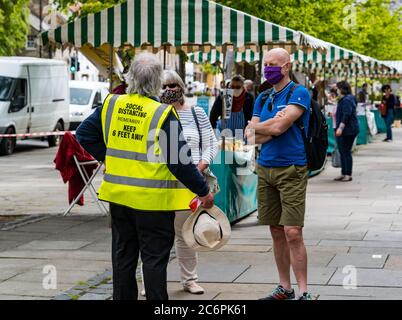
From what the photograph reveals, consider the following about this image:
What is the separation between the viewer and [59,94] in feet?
94.7

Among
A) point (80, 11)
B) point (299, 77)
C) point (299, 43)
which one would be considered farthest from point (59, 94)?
point (299, 43)

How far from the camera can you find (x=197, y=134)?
787 cm

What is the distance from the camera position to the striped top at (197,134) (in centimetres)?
782

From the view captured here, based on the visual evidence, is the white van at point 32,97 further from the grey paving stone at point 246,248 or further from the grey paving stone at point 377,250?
the grey paving stone at point 377,250

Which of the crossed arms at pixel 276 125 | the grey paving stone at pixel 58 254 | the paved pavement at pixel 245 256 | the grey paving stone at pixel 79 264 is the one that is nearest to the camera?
the crossed arms at pixel 276 125

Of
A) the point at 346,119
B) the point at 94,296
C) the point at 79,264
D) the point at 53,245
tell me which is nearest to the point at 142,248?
the point at 94,296

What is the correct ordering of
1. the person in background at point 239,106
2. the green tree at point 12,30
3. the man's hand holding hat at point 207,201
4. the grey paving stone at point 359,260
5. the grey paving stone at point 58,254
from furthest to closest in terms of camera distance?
the green tree at point 12,30 → the person in background at point 239,106 → the grey paving stone at point 58,254 → the grey paving stone at point 359,260 → the man's hand holding hat at point 207,201

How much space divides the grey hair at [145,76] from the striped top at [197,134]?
1.84 metres

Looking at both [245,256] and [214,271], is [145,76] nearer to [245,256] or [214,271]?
[214,271]

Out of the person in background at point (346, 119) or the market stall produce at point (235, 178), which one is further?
the person in background at point (346, 119)

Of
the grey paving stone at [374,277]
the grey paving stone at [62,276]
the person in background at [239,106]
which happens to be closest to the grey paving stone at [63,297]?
the grey paving stone at [62,276]

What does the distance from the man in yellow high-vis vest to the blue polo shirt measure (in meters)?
1.19

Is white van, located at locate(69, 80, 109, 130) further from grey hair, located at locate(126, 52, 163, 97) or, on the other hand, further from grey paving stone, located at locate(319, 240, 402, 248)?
grey hair, located at locate(126, 52, 163, 97)

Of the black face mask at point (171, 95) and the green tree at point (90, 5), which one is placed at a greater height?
the green tree at point (90, 5)
